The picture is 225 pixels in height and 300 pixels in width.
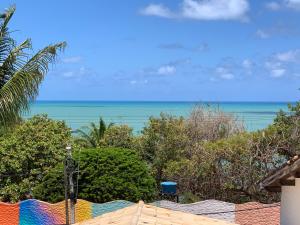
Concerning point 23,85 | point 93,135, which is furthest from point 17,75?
point 93,135

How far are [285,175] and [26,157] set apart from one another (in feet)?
50.3

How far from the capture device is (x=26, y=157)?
86.1ft

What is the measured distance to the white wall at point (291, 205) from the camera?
43.3 feet

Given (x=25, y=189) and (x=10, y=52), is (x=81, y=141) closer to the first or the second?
(x=25, y=189)

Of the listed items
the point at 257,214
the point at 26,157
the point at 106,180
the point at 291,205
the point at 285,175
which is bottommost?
the point at 257,214

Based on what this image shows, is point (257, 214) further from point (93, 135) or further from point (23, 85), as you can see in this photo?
point (93, 135)

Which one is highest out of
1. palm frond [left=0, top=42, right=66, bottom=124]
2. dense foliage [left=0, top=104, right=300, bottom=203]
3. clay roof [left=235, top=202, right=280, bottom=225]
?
palm frond [left=0, top=42, right=66, bottom=124]

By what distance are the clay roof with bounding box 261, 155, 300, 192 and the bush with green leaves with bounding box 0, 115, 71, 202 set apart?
1312 centimetres

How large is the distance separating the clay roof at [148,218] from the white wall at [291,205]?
1790mm

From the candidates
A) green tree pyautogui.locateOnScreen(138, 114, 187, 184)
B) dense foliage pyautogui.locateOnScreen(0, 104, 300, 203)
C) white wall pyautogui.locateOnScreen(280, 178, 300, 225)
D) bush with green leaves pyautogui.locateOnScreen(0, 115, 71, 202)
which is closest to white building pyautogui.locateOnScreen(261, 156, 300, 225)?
white wall pyautogui.locateOnScreen(280, 178, 300, 225)

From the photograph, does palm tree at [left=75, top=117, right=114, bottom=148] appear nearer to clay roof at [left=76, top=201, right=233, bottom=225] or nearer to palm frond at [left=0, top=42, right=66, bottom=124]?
palm frond at [left=0, top=42, right=66, bottom=124]

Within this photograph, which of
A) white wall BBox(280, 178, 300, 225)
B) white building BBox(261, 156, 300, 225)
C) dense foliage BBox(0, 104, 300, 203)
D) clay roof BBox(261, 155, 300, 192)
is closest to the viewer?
clay roof BBox(261, 155, 300, 192)

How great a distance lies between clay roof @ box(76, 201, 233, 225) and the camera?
35.0 feet

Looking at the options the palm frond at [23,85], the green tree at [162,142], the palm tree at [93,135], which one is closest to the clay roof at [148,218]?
the palm frond at [23,85]
